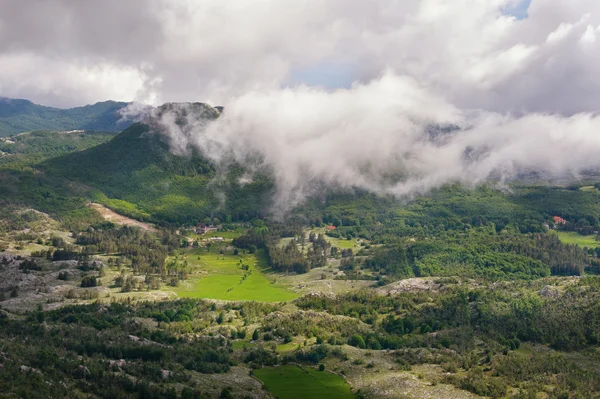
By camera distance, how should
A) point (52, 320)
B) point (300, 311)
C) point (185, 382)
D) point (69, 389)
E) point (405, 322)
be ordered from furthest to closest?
point (300, 311) → point (405, 322) → point (52, 320) → point (185, 382) → point (69, 389)

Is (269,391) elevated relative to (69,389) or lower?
lower

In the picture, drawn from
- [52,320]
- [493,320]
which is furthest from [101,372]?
[493,320]

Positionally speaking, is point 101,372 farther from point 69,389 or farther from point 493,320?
point 493,320

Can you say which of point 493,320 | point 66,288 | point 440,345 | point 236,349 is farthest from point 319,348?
point 66,288

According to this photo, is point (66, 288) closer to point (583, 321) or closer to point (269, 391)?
point (269, 391)

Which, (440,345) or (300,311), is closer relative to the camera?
(440,345)

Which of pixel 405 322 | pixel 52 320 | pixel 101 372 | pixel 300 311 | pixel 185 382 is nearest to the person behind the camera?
pixel 101 372
